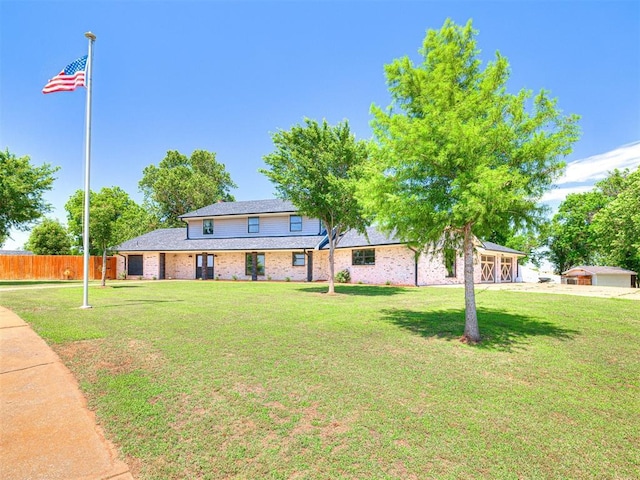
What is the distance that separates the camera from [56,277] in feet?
101

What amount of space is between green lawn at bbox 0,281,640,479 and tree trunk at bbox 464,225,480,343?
0.36m

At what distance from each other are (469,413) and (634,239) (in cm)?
3834

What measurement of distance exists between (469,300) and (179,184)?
45921 mm

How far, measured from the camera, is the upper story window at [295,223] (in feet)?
95.9

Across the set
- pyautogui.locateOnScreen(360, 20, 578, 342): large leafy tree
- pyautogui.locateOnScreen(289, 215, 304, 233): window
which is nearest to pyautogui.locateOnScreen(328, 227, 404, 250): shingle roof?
pyautogui.locateOnScreen(289, 215, 304, 233): window

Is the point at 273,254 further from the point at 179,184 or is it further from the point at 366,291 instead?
the point at 179,184

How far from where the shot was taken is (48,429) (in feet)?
12.0

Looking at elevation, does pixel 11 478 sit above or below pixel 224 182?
below

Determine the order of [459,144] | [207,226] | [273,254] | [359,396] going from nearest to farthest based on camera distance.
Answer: [359,396] → [459,144] → [273,254] → [207,226]

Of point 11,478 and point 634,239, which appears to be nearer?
point 11,478

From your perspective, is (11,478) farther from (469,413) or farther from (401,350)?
(401,350)

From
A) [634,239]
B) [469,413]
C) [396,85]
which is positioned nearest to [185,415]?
[469,413]

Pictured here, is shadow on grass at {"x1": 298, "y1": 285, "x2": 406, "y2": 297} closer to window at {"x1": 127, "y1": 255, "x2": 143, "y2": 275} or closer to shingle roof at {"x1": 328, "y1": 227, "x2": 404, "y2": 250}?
shingle roof at {"x1": 328, "y1": 227, "x2": 404, "y2": 250}

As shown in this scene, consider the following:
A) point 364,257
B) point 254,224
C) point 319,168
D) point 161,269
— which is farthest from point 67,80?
point 161,269
